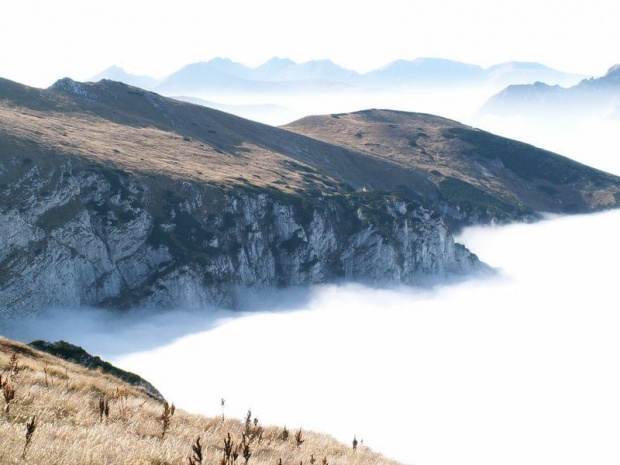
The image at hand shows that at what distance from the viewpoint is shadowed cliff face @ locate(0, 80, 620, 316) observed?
9488 cm

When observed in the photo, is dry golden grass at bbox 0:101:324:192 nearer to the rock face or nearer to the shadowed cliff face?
the shadowed cliff face

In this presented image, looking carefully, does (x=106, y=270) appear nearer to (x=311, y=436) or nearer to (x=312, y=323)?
(x=312, y=323)

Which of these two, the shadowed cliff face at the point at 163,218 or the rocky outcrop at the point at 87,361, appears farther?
the shadowed cliff face at the point at 163,218

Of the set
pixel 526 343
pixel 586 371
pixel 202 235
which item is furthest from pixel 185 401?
pixel 586 371

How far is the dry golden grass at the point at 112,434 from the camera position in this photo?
Result: 349 inches

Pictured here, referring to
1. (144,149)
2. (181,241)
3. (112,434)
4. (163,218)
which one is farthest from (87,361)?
(144,149)

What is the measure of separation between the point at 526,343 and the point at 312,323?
107837 millimetres

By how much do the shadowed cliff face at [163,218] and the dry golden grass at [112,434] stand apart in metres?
82.5

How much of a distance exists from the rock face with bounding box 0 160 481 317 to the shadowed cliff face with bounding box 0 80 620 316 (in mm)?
291

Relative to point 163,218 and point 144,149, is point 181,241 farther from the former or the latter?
point 144,149

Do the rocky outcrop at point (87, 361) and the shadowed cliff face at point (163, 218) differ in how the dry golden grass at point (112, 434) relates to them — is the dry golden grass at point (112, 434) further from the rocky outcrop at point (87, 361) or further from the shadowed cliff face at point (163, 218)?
the shadowed cliff face at point (163, 218)

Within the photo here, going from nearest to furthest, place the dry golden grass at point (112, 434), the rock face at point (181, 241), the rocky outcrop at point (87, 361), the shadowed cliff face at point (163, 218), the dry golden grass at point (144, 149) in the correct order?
the dry golden grass at point (112, 434) < the rocky outcrop at point (87, 361) < the rock face at point (181, 241) < the shadowed cliff face at point (163, 218) < the dry golden grass at point (144, 149)

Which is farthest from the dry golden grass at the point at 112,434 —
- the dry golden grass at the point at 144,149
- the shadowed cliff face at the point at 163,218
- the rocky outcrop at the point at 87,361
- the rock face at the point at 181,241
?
the dry golden grass at the point at 144,149

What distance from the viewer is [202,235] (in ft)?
389
